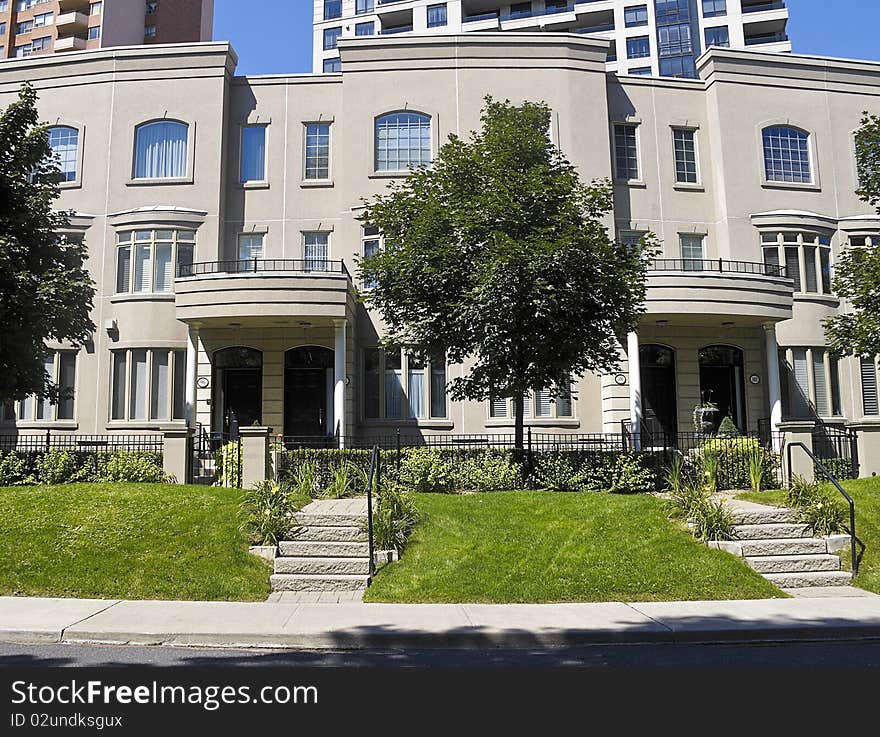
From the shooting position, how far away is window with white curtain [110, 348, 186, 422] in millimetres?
22922

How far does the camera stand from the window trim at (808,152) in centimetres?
2478

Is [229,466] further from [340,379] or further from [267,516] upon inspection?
[340,379]

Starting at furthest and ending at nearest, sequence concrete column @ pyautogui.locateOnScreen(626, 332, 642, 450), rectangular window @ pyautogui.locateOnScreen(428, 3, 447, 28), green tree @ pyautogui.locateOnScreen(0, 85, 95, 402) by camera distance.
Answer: rectangular window @ pyautogui.locateOnScreen(428, 3, 447, 28)
concrete column @ pyautogui.locateOnScreen(626, 332, 642, 450)
green tree @ pyautogui.locateOnScreen(0, 85, 95, 402)

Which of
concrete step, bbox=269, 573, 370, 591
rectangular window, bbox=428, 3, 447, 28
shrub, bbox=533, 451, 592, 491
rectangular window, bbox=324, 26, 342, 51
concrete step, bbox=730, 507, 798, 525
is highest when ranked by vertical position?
rectangular window, bbox=324, 26, 342, 51

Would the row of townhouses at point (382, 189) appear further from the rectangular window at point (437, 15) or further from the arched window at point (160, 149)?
the rectangular window at point (437, 15)

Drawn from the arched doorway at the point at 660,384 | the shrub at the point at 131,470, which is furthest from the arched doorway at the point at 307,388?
the arched doorway at the point at 660,384

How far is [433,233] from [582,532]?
23.2 feet

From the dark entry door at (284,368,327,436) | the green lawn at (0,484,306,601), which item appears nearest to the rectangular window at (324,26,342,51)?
the dark entry door at (284,368,327,436)

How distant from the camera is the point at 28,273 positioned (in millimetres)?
16453

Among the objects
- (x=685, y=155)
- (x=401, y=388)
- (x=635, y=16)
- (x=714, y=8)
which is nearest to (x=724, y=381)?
(x=685, y=155)

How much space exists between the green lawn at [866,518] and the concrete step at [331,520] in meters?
7.05

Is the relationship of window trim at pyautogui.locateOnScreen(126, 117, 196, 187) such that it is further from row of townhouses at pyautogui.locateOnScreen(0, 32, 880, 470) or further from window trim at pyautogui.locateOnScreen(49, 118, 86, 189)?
window trim at pyautogui.locateOnScreen(49, 118, 86, 189)

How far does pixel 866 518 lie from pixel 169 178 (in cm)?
2110

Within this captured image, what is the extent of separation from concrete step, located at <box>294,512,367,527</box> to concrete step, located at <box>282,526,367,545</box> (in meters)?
0.14
